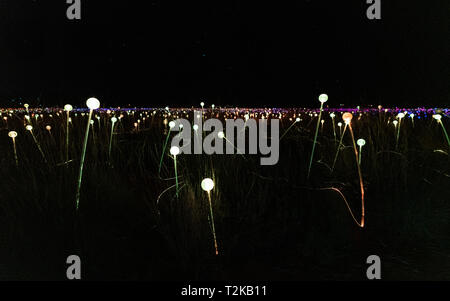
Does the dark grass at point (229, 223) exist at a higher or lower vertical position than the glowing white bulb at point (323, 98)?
lower

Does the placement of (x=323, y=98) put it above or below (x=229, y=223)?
above

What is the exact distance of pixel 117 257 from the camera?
2008 millimetres

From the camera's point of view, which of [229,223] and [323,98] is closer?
[229,223]

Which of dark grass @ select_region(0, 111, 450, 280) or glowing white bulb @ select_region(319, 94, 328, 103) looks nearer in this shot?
dark grass @ select_region(0, 111, 450, 280)

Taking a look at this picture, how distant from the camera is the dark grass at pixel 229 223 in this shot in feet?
6.44

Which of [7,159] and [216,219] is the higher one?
[7,159]

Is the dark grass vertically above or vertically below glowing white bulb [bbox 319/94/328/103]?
below

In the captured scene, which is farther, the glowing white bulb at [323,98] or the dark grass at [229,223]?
the glowing white bulb at [323,98]

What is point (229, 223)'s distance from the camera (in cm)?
226

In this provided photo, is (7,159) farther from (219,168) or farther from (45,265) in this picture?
(219,168)

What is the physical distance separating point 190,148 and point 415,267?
2.02 meters

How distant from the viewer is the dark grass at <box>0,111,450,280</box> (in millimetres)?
1963

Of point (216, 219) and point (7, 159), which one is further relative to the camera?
point (7, 159)
